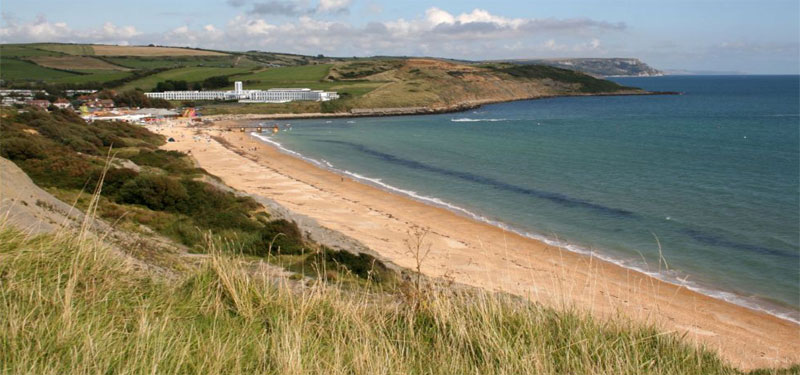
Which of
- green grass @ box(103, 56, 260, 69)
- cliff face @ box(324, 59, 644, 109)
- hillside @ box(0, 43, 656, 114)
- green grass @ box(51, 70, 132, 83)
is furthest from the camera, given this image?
green grass @ box(103, 56, 260, 69)

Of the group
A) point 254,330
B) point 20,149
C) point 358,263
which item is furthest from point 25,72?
point 254,330

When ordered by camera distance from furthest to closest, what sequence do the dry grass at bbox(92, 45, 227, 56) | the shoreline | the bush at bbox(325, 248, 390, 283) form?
the dry grass at bbox(92, 45, 227, 56), the shoreline, the bush at bbox(325, 248, 390, 283)

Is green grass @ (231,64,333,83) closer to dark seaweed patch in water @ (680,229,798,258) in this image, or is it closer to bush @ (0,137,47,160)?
bush @ (0,137,47,160)

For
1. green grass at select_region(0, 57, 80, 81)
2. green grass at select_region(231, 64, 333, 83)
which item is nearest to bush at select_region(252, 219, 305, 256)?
green grass at select_region(0, 57, 80, 81)

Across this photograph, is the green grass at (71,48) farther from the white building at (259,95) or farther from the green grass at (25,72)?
the white building at (259,95)

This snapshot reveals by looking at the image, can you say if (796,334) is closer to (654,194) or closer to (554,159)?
(654,194)

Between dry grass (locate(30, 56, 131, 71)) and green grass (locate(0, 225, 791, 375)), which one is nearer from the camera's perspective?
green grass (locate(0, 225, 791, 375))
